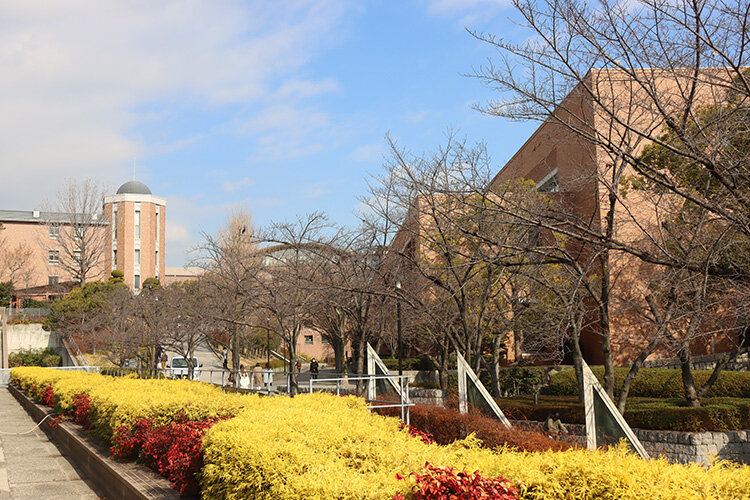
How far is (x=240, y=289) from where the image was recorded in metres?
18.6

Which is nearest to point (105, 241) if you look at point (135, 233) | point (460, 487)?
point (135, 233)

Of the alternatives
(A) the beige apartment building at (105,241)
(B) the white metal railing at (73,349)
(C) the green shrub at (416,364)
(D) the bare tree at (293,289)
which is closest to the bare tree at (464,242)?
(D) the bare tree at (293,289)

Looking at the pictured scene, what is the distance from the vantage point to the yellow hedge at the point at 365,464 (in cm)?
372

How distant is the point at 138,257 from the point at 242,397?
6121 cm

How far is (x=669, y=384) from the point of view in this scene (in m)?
19.7

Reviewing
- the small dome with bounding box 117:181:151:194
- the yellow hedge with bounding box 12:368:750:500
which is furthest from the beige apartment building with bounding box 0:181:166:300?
the yellow hedge with bounding box 12:368:750:500

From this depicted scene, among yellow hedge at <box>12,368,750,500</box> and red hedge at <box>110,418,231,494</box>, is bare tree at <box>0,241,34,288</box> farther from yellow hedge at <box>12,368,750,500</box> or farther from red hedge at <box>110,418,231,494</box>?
yellow hedge at <box>12,368,750,500</box>

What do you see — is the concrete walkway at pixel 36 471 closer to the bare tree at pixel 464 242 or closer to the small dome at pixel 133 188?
the bare tree at pixel 464 242

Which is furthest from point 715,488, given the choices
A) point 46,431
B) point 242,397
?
point 46,431

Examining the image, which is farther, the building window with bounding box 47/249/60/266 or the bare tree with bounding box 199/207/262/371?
the building window with bounding box 47/249/60/266

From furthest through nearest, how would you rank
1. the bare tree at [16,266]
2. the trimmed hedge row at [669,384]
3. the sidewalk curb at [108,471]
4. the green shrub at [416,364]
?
the bare tree at [16,266], the green shrub at [416,364], the trimmed hedge row at [669,384], the sidewalk curb at [108,471]

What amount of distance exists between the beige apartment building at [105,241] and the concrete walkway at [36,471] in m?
51.6

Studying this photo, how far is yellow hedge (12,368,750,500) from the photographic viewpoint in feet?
12.2

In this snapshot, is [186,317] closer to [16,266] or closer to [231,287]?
[231,287]
